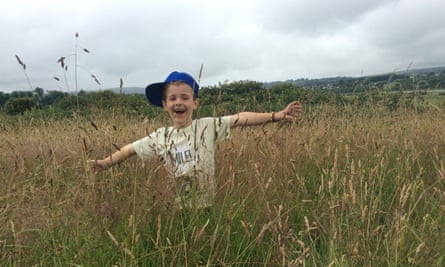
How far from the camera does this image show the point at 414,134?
3.63 metres

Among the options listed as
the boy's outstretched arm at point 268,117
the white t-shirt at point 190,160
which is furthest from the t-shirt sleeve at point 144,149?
the boy's outstretched arm at point 268,117

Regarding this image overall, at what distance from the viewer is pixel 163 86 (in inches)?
103

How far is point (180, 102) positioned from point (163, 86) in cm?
26

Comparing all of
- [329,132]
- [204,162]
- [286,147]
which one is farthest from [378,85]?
[204,162]

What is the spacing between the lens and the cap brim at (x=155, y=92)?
2.64m

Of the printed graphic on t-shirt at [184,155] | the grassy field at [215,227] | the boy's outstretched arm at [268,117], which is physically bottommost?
the grassy field at [215,227]

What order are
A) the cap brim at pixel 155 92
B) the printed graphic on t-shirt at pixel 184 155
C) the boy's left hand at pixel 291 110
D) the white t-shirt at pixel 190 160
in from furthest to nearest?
1. the cap brim at pixel 155 92
2. the boy's left hand at pixel 291 110
3. the printed graphic on t-shirt at pixel 184 155
4. the white t-shirt at pixel 190 160

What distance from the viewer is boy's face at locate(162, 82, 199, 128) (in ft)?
8.06

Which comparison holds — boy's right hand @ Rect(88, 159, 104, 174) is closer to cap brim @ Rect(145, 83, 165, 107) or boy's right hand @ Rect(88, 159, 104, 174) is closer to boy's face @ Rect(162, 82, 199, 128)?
boy's face @ Rect(162, 82, 199, 128)

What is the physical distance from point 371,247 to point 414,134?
247 cm

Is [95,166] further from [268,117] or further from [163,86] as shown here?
[268,117]

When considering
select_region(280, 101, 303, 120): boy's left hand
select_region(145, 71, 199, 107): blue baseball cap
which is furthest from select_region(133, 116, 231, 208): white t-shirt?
select_region(280, 101, 303, 120): boy's left hand

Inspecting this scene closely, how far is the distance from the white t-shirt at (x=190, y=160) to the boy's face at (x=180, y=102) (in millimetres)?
80

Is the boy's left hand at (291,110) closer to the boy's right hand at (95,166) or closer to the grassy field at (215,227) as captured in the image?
the grassy field at (215,227)
